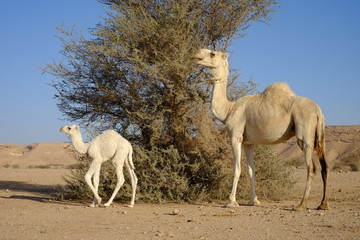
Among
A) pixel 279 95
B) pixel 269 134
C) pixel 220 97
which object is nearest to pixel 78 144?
pixel 220 97

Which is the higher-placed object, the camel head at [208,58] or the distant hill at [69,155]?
the camel head at [208,58]

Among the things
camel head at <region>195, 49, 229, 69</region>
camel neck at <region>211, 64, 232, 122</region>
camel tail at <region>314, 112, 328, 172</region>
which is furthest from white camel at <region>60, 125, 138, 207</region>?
camel tail at <region>314, 112, 328, 172</region>

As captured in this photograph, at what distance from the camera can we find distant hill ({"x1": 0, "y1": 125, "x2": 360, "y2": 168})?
Answer: 46.8 meters

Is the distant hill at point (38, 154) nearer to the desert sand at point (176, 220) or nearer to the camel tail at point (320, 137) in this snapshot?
the desert sand at point (176, 220)

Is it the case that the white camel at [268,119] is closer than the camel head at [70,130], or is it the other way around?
the white camel at [268,119]

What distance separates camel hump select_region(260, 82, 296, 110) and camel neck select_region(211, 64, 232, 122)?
0.90 meters

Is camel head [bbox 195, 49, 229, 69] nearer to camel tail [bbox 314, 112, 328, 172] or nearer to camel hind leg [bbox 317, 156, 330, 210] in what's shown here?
camel tail [bbox 314, 112, 328, 172]

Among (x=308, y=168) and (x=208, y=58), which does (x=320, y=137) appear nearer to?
(x=308, y=168)

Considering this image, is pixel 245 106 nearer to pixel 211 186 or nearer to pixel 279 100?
pixel 279 100

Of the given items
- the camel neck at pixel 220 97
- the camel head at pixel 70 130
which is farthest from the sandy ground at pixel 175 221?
the camel neck at pixel 220 97

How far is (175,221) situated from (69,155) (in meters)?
43.6

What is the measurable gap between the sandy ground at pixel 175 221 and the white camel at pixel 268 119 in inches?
34.5

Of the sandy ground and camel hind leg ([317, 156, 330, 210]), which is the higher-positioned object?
camel hind leg ([317, 156, 330, 210])

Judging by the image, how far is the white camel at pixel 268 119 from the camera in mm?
9805
